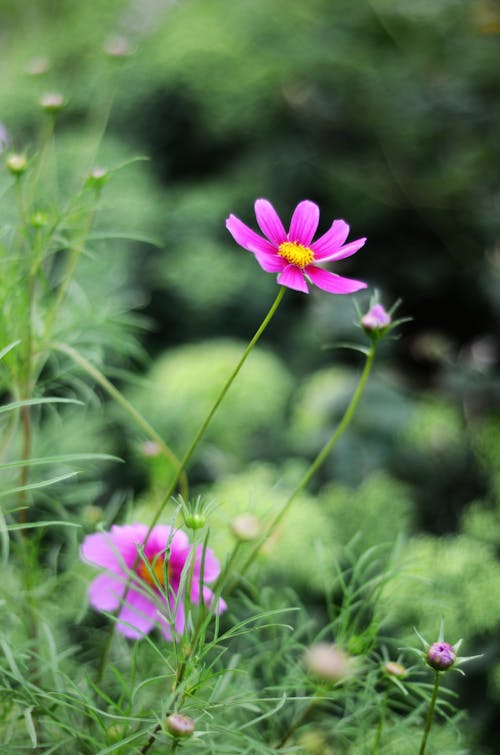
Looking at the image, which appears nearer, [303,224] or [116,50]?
[303,224]

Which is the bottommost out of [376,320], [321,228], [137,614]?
[321,228]

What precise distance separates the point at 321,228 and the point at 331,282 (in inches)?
24.7

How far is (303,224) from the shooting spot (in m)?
0.33

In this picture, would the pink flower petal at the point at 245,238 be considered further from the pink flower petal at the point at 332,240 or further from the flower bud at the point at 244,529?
the flower bud at the point at 244,529

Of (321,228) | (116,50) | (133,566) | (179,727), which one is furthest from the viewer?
(321,228)

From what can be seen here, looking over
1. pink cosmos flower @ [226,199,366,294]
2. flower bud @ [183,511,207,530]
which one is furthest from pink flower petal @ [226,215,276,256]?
flower bud @ [183,511,207,530]

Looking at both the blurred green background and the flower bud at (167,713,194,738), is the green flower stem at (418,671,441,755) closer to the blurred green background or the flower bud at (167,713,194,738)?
the flower bud at (167,713,194,738)

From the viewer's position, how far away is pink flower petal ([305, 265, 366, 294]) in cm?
30

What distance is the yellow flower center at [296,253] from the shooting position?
1.05ft

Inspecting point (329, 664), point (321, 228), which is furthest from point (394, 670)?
point (321, 228)

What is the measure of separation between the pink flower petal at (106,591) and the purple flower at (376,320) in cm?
17

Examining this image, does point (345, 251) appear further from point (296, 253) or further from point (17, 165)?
point (17, 165)

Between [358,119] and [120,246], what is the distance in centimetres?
44

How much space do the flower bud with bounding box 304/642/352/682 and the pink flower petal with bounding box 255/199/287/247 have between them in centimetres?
19
